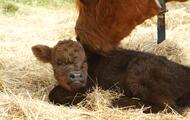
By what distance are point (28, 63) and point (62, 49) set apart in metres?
1.11

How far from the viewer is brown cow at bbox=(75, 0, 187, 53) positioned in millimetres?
3914

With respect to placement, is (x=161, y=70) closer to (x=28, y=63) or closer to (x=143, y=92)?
(x=143, y=92)

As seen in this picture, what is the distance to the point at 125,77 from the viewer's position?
370 cm

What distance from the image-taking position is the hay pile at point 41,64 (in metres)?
3.31

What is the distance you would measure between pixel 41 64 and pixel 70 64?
104 cm

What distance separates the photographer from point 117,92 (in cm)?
372

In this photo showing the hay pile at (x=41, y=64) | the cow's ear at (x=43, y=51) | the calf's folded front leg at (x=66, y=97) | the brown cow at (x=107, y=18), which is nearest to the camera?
the hay pile at (x=41, y=64)

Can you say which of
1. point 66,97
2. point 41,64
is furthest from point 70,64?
point 41,64

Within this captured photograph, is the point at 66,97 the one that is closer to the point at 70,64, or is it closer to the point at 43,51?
the point at 70,64

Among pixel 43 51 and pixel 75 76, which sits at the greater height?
pixel 43 51

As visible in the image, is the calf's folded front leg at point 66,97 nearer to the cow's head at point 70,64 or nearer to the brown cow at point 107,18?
the cow's head at point 70,64

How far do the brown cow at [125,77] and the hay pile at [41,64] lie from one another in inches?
3.7

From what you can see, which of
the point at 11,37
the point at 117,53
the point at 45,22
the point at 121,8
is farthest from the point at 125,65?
the point at 45,22

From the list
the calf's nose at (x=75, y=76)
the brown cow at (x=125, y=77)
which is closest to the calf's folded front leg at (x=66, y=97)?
the brown cow at (x=125, y=77)
